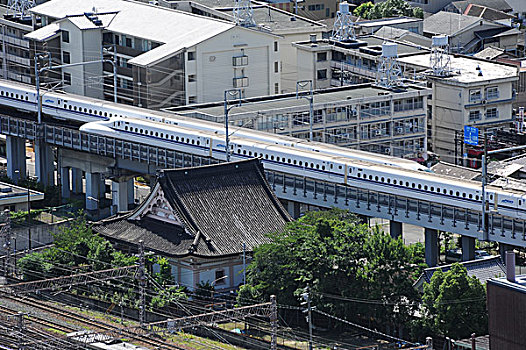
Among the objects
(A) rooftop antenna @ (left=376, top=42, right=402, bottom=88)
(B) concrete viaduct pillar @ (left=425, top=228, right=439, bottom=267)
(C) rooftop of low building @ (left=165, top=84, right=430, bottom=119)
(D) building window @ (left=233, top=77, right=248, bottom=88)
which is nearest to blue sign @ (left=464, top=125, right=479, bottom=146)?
(C) rooftop of low building @ (left=165, top=84, right=430, bottom=119)

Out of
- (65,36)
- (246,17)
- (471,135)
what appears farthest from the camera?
(65,36)

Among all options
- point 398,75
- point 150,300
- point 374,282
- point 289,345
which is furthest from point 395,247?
point 398,75

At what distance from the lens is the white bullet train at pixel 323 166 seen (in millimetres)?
68750

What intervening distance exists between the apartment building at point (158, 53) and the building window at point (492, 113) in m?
16.8

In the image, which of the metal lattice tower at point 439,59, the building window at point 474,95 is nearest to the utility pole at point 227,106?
the metal lattice tower at point 439,59

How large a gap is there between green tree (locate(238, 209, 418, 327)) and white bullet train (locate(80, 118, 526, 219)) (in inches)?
348

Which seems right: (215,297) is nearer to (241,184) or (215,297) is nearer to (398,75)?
(241,184)

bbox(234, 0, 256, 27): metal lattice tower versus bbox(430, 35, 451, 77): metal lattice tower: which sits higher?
bbox(234, 0, 256, 27): metal lattice tower

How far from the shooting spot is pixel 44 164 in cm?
9281

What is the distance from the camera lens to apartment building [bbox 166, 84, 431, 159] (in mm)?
90250

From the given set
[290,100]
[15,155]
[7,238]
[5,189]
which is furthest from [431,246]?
[15,155]

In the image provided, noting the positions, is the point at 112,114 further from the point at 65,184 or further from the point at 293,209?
the point at 293,209

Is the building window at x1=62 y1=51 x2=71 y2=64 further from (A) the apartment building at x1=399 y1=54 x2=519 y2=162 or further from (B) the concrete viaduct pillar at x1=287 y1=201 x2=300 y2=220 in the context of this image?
(B) the concrete viaduct pillar at x1=287 y1=201 x2=300 y2=220

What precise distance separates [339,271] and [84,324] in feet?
38.5
